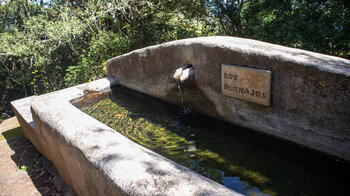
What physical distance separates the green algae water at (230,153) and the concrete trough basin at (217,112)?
0.51ft

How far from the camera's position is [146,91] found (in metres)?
4.62

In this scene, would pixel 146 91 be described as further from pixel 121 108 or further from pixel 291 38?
pixel 291 38

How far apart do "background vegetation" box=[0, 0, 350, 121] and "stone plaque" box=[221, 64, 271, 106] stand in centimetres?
266

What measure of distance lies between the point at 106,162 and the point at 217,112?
2.00 metres

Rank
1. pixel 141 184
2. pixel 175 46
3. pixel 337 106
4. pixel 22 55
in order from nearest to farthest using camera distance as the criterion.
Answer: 1. pixel 141 184
2. pixel 337 106
3. pixel 175 46
4. pixel 22 55

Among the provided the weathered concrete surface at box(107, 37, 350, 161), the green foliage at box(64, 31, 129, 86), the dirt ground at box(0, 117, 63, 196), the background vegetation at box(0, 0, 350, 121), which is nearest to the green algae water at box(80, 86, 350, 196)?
the weathered concrete surface at box(107, 37, 350, 161)

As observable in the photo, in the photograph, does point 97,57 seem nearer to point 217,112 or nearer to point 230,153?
point 217,112

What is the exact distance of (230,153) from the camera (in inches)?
108

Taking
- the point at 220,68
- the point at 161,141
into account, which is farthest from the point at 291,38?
the point at 161,141

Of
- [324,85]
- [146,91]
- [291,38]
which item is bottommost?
[146,91]

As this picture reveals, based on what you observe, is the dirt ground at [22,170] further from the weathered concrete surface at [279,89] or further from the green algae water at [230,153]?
the weathered concrete surface at [279,89]

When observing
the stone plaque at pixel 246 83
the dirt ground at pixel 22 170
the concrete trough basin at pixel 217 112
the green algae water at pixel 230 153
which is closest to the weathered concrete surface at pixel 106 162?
the concrete trough basin at pixel 217 112

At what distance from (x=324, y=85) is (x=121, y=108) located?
2951mm

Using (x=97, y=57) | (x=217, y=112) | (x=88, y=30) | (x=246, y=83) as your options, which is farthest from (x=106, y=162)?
(x=88, y=30)
